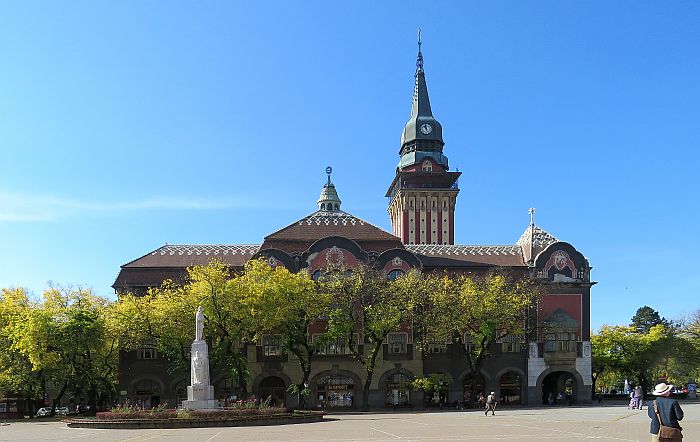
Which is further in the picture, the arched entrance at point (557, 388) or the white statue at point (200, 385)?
the arched entrance at point (557, 388)

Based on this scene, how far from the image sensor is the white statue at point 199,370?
160ft

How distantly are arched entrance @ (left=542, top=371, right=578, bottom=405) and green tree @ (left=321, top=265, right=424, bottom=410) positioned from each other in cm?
1665

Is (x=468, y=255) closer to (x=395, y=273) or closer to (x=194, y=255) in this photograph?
(x=395, y=273)

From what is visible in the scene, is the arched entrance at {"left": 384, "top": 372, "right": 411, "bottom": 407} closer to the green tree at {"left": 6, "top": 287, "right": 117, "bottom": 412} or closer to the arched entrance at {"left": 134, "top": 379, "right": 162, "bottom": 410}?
the arched entrance at {"left": 134, "top": 379, "right": 162, "bottom": 410}

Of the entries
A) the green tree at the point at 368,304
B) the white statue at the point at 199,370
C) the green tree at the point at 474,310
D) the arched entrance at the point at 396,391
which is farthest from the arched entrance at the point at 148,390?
the green tree at the point at 474,310

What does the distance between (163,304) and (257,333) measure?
24.3 feet

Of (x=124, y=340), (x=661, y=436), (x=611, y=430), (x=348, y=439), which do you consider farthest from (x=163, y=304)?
(x=661, y=436)

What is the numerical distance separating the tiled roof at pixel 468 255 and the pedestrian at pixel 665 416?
57871 mm

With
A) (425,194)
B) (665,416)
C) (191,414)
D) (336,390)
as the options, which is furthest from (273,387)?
(665,416)

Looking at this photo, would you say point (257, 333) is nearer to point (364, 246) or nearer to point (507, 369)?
point (364, 246)

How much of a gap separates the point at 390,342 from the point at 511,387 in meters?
11.8

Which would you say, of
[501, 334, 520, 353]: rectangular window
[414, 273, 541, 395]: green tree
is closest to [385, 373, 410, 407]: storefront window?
[414, 273, 541, 395]: green tree

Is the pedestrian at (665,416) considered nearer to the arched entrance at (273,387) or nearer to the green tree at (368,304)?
the green tree at (368,304)

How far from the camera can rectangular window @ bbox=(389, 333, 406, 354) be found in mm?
69312
